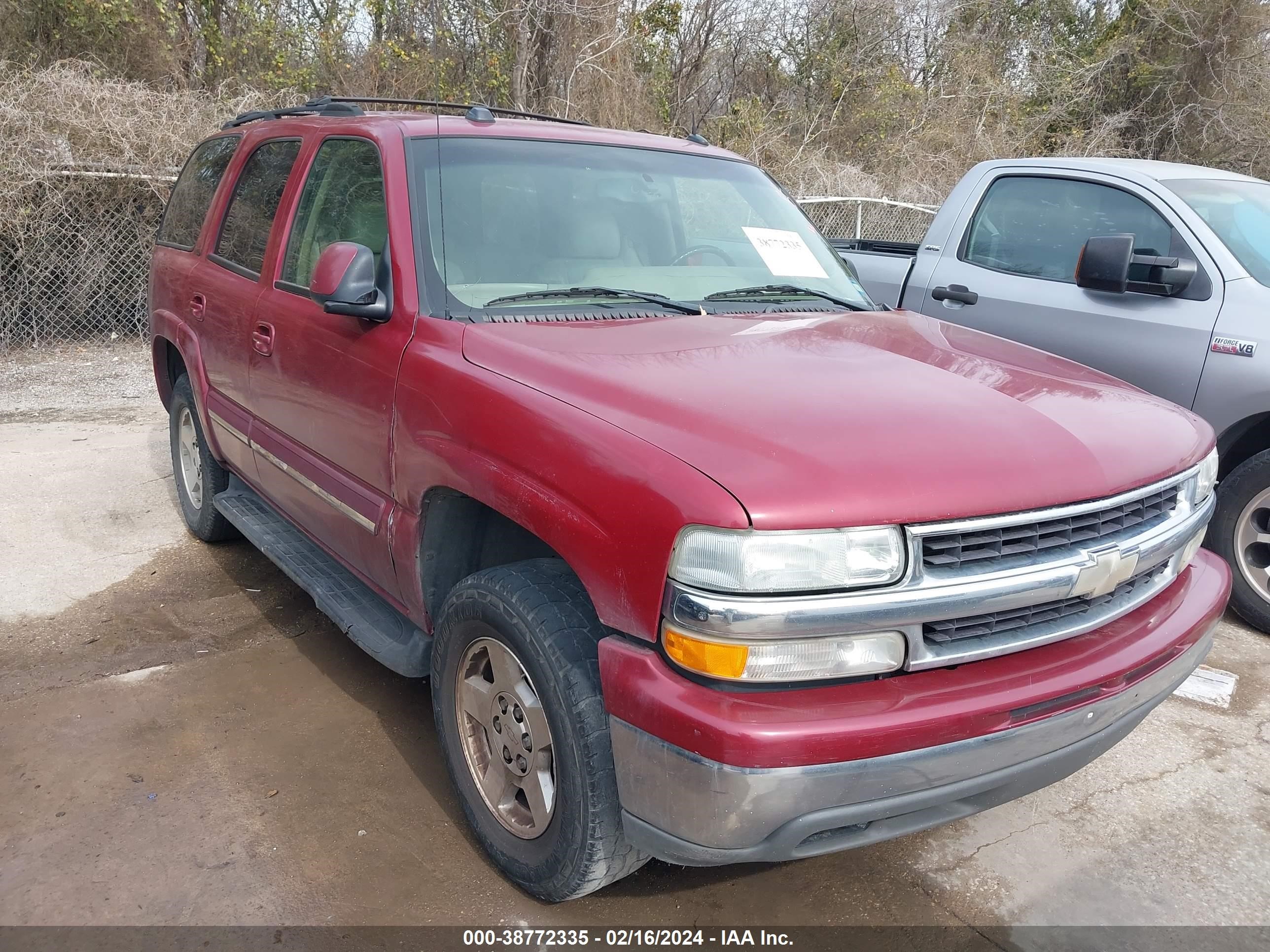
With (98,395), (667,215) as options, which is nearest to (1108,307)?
(667,215)

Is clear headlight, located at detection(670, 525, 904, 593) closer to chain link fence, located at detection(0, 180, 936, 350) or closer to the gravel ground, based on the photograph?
the gravel ground

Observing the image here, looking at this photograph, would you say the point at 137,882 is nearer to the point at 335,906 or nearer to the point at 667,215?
the point at 335,906

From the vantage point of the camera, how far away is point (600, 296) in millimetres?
3000

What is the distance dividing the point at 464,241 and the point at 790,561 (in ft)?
5.21

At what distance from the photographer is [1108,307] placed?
4598 millimetres

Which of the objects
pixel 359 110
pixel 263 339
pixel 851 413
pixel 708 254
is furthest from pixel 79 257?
pixel 851 413

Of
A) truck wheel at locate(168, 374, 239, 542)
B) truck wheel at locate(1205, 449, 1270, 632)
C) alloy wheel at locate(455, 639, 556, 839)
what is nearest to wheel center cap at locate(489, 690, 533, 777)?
alloy wheel at locate(455, 639, 556, 839)

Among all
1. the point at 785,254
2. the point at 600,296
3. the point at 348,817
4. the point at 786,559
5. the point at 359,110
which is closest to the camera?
the point at 786,559

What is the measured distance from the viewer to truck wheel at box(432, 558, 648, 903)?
2154 millimetres

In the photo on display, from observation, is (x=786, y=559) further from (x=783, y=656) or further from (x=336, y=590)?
(x=336, y=590)

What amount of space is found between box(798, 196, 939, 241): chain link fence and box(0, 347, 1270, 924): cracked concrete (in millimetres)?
8042

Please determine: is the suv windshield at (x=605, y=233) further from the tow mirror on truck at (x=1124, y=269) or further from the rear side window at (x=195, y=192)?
the rear side window at (x=195, y=192)

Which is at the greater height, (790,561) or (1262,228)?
(1262,228)

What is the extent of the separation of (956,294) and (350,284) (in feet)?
10.2
